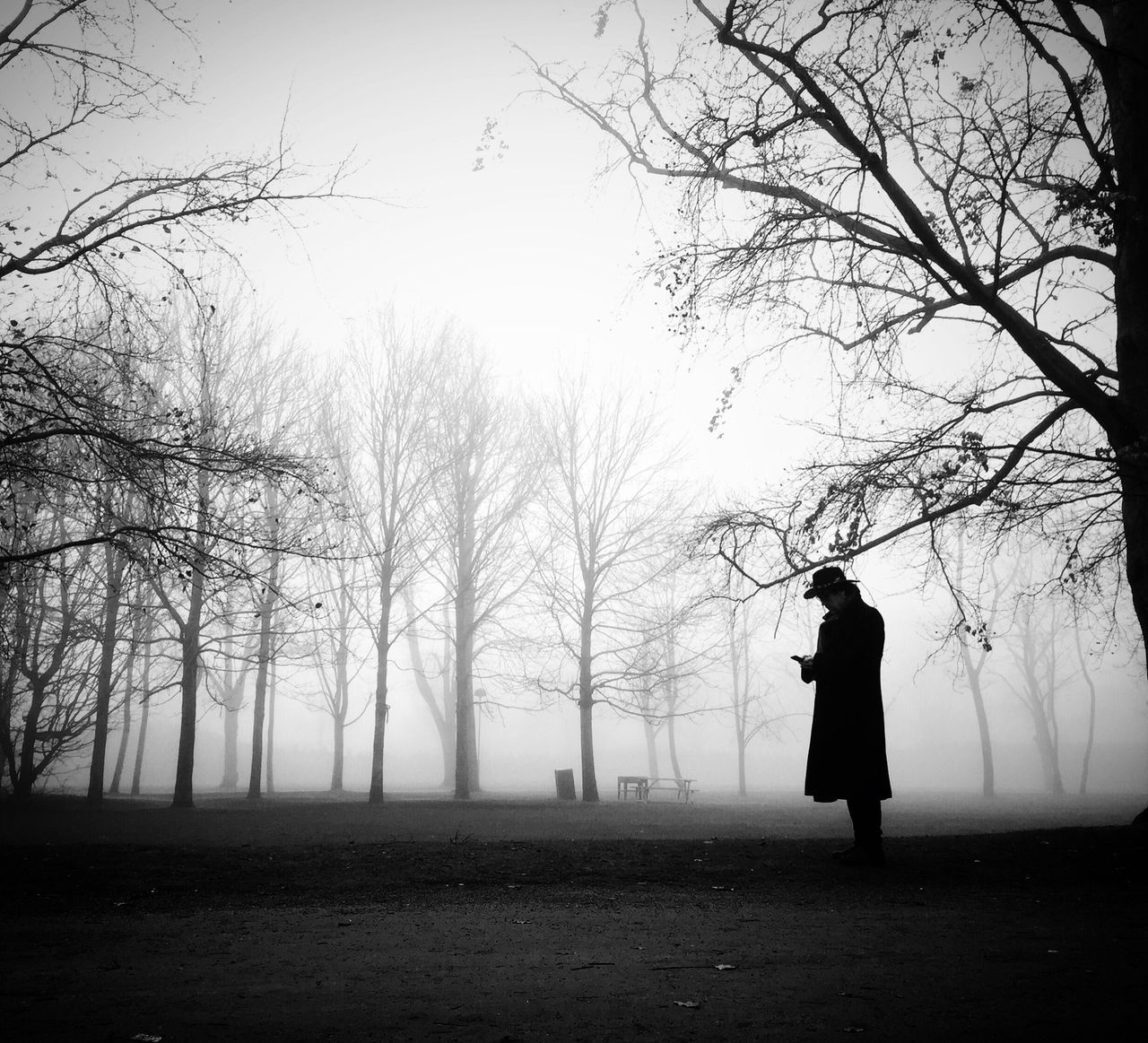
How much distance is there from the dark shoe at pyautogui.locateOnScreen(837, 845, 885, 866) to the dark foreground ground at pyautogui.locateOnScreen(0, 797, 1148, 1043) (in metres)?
0.15

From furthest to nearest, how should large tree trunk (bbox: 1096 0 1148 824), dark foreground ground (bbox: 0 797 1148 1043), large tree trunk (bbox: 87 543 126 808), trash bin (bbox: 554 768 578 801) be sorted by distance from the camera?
trash bin (bbox: 554 768 578 801), large tree trunk (bbox: 87 543 126 808), large tree trunk (bbox: 1096 0 1148 824), dark foreground ground (bbox: 0 797 1148 1043)

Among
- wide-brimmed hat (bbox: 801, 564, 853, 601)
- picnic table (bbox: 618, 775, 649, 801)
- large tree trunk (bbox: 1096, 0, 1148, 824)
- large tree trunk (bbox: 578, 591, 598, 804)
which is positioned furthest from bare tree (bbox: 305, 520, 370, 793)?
large tree trunk (bbox: 1096, 0, 1148, 824)

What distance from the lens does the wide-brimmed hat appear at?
246 inches

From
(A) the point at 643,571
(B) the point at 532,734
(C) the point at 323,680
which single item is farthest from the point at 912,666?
(C) the point at 323,680

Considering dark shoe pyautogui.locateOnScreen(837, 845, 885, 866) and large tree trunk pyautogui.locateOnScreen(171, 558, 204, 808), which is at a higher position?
large tree trunk pyautogui.locateOnScreen(171, 558, 204, 808)

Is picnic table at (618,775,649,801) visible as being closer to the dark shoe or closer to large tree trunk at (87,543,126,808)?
large tree trunk at (87,543,126,808)

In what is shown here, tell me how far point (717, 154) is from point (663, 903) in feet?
21.7

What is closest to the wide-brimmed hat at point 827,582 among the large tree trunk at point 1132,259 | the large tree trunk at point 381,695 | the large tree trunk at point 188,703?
the large tree trunk at point 1132,259

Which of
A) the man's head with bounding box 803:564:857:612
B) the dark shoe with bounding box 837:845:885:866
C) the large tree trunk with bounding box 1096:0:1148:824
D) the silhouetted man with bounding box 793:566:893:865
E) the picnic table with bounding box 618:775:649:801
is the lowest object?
the picnic table with bounding box 618:775:649:801

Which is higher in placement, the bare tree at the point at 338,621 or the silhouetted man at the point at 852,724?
the bare tree at the point at 338,621

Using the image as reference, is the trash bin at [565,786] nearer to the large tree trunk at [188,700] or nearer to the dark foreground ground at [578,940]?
the large tree trunk at [188,700]

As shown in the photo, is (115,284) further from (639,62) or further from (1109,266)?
(1109,266)

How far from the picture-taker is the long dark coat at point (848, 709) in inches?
226

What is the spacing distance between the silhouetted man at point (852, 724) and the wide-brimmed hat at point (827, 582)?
0.36ft
